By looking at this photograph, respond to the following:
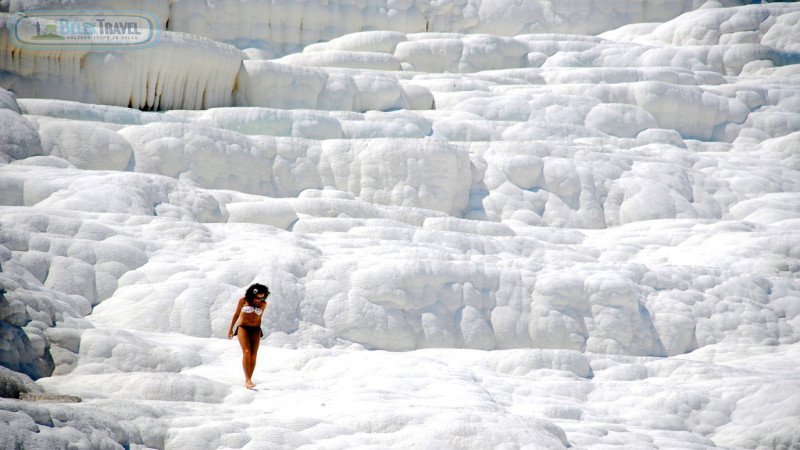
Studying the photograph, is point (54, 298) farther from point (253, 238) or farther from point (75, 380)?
point (253, 238)

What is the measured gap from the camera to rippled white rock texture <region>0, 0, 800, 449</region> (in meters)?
7.06

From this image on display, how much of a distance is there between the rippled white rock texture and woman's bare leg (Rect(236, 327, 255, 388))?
202mm

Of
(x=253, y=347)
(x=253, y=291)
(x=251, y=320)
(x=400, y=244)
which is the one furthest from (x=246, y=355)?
(x=400, y=244)

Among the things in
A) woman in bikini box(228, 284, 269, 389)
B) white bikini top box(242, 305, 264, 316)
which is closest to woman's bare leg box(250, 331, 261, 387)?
woman in bikini box(228, 284, 269, 389)

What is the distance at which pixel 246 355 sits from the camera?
24.2ft

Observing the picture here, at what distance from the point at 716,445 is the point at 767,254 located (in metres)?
6.29

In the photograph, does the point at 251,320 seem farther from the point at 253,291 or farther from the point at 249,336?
the point at 253,291

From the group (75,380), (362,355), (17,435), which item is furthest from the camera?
(362,355)

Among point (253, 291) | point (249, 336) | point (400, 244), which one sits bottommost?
point (400, 244)

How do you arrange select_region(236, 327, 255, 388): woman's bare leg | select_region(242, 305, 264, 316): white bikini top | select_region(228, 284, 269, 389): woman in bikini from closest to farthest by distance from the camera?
select_region(236, 327, 255, 388): woman's bare leg → select_region(228, 284, 269, 389): woman in bikini → select_region(242, 305, 264, 316): white bikini top

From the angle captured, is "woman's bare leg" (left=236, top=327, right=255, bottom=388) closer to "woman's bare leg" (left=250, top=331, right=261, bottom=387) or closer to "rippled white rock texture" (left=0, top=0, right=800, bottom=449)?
"woman's bare leg" (left=250, top=331, right=261, bottom=387)

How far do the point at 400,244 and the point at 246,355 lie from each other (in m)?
4.77

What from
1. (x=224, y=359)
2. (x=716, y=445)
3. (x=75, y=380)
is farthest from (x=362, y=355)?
(x=716, y=445)

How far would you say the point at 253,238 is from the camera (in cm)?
1129
